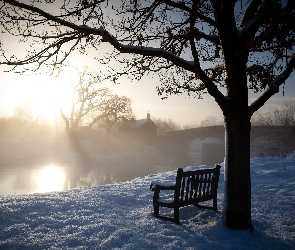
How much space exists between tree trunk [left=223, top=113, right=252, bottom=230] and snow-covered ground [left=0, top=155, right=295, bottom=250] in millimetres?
Answer: 259

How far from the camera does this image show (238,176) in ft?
15.2

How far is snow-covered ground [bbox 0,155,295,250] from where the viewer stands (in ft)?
13.2

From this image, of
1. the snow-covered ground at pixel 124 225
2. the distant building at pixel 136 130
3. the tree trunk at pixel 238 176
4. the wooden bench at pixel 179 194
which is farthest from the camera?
the distant building at pixel 136 130

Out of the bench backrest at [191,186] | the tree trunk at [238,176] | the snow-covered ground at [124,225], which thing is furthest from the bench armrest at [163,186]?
the tree trunk at [238,176]

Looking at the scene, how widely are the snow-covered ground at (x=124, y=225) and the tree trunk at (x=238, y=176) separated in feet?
0.85

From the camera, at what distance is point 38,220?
5004 mm

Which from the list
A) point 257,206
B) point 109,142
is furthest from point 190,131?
point 257,206

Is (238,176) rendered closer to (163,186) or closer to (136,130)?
(163,186)

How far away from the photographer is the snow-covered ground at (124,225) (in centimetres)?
401

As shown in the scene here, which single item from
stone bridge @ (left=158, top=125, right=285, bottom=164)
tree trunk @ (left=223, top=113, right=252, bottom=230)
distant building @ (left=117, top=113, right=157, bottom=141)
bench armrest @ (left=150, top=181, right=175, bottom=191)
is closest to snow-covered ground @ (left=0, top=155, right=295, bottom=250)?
tree trunk @ (left=223, top=113, right=252, bottom=230)

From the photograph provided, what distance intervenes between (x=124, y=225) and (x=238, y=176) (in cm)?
252

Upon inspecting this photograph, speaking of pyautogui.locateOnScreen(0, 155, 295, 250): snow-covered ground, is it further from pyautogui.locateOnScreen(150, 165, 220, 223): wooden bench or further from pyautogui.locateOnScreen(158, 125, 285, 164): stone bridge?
pyautogui.locateOnScreen(158, 125, 285, 164): stone bridge

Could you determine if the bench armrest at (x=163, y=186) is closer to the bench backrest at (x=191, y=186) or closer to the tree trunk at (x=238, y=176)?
the bench backrest at (x=191, y=186)

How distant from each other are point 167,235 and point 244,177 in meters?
1.87
